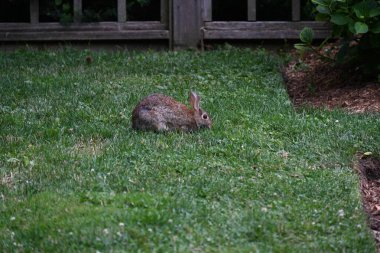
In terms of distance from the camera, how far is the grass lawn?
5039mm

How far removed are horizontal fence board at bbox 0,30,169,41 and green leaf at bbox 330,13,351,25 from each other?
3.81m

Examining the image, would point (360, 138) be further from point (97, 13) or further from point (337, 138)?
point (97, 13)

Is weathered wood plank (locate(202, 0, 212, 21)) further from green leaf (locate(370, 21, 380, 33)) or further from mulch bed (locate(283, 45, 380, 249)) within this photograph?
green leaf (locate(370, 21, 380, 33))

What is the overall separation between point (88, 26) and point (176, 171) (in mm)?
6560

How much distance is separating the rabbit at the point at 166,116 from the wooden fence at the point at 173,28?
461 cm

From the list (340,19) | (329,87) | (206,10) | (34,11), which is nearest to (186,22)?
(206,10)

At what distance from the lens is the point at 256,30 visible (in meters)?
12.2

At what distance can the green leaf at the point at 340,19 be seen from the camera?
8.99 meters

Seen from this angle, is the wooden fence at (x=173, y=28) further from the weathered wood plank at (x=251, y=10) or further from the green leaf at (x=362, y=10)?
the green leaf at (x=362, y=10)

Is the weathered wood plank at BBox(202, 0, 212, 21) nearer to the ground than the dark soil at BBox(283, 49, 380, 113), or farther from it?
farther from it

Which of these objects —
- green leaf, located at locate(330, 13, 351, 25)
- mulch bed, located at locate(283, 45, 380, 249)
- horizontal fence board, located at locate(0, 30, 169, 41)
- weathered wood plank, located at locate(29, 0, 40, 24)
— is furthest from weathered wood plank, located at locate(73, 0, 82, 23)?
green leaf, located at locate(330, 13, 351, 25)

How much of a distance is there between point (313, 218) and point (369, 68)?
4396 mm

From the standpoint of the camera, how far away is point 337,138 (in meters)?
7.43

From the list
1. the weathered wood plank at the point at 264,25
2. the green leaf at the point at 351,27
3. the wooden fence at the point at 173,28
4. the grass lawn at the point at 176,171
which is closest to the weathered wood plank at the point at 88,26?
the wooden fence at the point at 173,28
